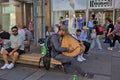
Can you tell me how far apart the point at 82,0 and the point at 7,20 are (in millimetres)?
8131

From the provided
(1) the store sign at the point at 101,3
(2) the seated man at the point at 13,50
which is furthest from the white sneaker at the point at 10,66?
(1) the store sign at the point at 101,3

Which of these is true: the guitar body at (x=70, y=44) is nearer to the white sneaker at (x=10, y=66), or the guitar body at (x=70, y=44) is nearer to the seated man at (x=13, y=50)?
the seated man at (x=13, y=50)

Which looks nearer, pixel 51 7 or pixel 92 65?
pixel 92 65

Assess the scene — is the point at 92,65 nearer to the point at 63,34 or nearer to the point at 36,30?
the point at 63,34

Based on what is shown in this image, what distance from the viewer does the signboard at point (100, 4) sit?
646 inches

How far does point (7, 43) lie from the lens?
8.20 metres

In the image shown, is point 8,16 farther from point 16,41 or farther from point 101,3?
point 16,41

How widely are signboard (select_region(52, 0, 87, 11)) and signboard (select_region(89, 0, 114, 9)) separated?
1.75 ft

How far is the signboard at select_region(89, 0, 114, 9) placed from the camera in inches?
646

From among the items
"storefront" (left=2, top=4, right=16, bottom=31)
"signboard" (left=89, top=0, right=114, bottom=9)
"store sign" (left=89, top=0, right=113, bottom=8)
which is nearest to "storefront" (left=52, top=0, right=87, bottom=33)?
"signboard" (left=89, top=0, right=114, bottom=9)

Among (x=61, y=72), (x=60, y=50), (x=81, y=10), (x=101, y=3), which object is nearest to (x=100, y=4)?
(x=101, y=3)

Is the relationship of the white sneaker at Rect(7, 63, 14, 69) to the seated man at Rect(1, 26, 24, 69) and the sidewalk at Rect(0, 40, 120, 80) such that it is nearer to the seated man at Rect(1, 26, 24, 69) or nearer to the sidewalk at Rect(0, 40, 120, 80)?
the seated man at Rect(1, 26, 24, 69)

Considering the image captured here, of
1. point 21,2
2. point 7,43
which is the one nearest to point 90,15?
point 21,2

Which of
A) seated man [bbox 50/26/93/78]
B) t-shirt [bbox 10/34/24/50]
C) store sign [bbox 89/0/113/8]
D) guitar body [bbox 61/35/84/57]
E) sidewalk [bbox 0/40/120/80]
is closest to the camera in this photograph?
sidewalk [bbox 0/40/120/80]
